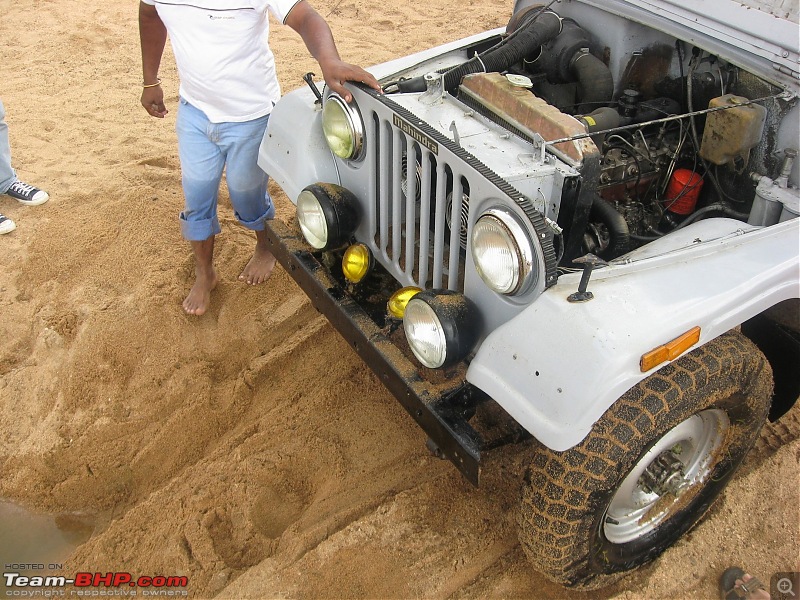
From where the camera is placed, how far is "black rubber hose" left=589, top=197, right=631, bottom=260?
2.28m

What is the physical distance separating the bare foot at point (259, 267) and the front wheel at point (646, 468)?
1993 mm

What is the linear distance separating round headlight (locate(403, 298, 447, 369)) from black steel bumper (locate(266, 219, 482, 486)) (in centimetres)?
10

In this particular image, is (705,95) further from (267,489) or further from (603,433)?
(267,489)

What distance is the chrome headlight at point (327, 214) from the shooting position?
8.16 ft

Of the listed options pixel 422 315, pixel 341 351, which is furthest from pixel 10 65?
pixel 422 315

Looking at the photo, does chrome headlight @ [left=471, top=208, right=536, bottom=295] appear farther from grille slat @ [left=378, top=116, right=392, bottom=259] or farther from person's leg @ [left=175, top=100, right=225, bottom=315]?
person's leg @ [left=175, top=100, right=225, bottom=315]

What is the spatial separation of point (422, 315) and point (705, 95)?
1593mm

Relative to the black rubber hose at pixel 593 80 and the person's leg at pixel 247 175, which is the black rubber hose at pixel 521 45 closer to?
the black rubber hose at pixel 593 80

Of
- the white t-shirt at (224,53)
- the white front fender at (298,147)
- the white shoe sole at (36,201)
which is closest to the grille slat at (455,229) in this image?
the white front fender at (298,147)

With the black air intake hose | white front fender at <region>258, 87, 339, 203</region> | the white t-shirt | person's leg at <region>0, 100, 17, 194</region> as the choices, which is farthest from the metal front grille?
person's leg at <region>0, 100, 17, 194</region>

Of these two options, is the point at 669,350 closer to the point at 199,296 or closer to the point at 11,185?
the point at 199,296

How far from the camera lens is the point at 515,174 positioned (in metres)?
2.02

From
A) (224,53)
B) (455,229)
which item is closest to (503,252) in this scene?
(455,229)

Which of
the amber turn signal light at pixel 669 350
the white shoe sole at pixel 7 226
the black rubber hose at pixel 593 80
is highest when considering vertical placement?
the black rubber hose at pixel 593 80
